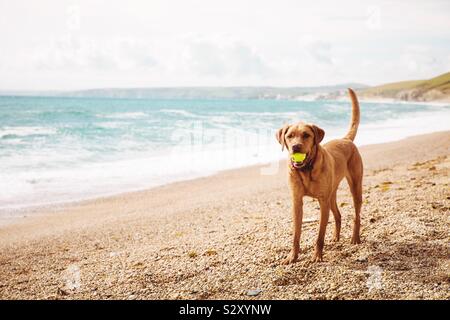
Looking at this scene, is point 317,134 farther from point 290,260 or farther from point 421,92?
point 421,92

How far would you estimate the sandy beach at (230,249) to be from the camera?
4.00 meters

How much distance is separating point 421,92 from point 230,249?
90.3m

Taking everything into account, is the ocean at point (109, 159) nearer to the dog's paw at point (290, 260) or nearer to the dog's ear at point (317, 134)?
the dog's paw at point (290, 260)

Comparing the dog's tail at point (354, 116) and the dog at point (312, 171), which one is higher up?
the dog's tail at point (354, 116)

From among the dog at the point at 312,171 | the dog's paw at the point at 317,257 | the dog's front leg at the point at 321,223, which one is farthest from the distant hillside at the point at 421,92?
the dog's paw at the point at 317,257

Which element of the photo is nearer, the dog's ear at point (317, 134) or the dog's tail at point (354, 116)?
the dog's ear at point (317, 134)

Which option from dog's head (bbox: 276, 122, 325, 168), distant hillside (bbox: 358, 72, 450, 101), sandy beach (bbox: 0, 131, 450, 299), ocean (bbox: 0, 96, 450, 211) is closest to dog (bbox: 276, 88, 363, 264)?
dog's head (bbox: 276, 122, 325, 168)

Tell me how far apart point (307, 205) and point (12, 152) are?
48.0 feet

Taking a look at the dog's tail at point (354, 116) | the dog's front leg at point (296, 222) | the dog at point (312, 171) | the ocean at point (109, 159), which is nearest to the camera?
the dog at point (312, 171)

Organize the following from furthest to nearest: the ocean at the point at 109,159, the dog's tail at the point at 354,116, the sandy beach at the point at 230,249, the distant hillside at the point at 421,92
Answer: the distant hillside at the point at 421,92
the ocean at the point at 109,159
the dog's tail at the point at 354,116
the sandy beach at the point at 230,249

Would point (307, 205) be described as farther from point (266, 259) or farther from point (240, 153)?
point (240, 153)

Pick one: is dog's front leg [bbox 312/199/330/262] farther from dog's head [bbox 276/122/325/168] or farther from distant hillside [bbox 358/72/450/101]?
distant hillside [bbox 358/72/450/101]

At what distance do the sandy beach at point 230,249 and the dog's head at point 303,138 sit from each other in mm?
1242

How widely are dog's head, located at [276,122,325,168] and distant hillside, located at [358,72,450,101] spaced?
42.2 m
